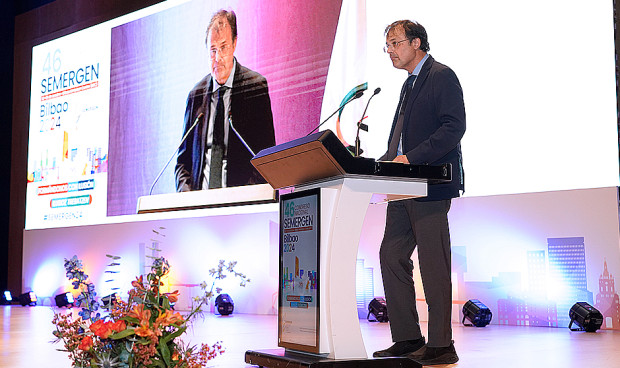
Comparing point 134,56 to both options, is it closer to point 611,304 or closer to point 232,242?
point 232,242

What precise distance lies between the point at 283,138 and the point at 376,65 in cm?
A: 99

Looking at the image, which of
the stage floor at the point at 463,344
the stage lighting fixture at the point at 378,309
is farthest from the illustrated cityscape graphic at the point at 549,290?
the stage lighting fixture at the point at 378,309

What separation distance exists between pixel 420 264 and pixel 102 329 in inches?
60.4

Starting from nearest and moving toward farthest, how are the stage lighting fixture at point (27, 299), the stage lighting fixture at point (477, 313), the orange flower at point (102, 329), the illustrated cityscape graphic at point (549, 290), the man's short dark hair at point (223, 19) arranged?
1. the orange flower at point (102, 329)
2. the illustrated cityscape graphic at point (549, 290)
3. the stage lighting fixture at point (477, 313)
4. the man's short dark hair at point (223, 19)
5. the stage lighting fixture at point (27, 299)

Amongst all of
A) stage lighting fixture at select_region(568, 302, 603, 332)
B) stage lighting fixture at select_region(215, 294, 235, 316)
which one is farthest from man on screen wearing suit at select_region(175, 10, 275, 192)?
stage lighting fixture at select_region(568, 302, 603, 332)

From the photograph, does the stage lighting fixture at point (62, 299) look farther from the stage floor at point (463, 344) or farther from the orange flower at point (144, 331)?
the orange flower at point (144, 331)

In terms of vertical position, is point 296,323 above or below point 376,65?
below

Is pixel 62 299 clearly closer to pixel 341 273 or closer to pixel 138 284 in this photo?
pixel 341 273

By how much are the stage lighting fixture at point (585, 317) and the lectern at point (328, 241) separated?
2004mm

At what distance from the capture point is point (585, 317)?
3848 millimetres

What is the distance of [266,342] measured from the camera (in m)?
3.53

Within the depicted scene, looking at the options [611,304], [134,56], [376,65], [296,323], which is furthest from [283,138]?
[296,323]

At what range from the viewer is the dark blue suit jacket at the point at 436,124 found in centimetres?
258

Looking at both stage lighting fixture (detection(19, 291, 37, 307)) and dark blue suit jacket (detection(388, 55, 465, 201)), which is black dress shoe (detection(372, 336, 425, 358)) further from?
stage lighting fixture (detection(19, 291, 37, 307))
